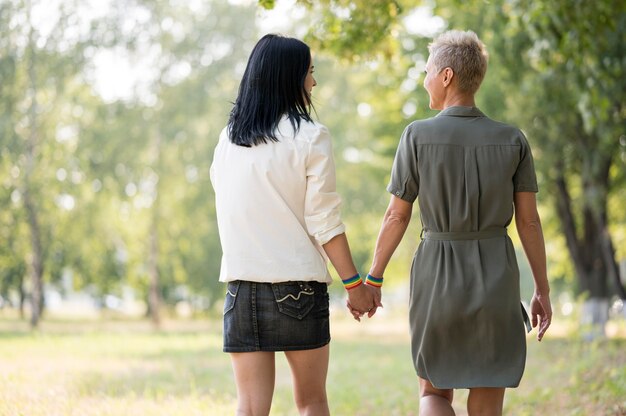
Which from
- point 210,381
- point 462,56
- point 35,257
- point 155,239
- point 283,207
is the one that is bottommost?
point 210,381

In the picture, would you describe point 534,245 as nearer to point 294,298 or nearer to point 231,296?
point 294,298

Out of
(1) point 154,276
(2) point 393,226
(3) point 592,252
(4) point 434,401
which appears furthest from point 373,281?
(1) point 154,276

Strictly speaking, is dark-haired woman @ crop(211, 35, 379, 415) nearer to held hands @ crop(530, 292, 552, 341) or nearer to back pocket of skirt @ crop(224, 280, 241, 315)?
back pocket of skirt @ crop(224, 280, 241, 315)

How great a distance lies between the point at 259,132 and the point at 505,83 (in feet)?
44.8

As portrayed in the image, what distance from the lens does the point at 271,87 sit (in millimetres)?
3979

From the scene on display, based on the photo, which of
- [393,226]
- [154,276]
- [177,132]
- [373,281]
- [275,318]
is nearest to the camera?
[275,318]

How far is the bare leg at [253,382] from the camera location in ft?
12.6

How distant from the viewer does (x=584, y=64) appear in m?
9.35

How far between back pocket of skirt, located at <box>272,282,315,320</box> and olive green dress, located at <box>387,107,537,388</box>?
54 cm

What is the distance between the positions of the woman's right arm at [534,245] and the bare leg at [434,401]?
498 millimetres

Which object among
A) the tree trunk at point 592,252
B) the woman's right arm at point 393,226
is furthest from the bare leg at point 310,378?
the tree trunk at point 592,252

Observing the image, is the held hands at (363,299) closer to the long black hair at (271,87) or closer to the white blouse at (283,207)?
the white blouse at (283,207)

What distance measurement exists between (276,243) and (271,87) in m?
0.69

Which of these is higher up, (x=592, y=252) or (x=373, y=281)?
(x=373, y=281)
